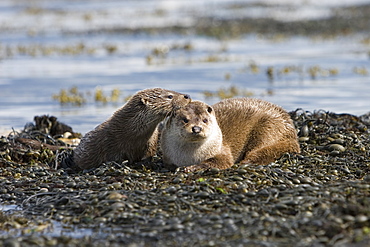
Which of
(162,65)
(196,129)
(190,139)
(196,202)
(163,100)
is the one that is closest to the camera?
(196,202)

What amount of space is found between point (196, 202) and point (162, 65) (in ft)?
34.1

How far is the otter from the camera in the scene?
632 cm

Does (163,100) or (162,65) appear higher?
(163,100)

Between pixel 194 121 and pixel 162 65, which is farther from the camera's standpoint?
pixel 162 65

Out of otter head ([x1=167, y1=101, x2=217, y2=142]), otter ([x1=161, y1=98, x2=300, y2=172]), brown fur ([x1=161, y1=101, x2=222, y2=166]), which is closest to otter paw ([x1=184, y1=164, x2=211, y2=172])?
otter ([x1=161, y1=98, x2=300, y2=172])

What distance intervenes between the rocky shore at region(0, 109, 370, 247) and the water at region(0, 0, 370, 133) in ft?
10.6

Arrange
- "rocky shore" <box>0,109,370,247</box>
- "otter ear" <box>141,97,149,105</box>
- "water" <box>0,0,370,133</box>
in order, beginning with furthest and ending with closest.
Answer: "water" <box>0,0,370,133</box>
"otter ear" <box>141,97,149,105</box>
"rocky shore" <box>0,109,370,247</box>

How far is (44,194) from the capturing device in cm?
589

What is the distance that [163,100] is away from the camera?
6727mm

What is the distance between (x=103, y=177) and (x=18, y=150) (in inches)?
63.5

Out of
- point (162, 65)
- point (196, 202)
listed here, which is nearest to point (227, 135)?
point (196, 202)

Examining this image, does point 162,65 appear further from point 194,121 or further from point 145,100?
point 194,121

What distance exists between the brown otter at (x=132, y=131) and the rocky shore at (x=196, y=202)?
0.67 feet

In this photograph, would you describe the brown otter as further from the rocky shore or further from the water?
the water
